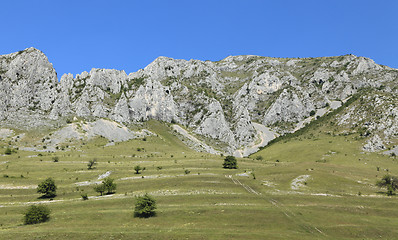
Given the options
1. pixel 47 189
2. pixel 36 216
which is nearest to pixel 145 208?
pixel 36 216

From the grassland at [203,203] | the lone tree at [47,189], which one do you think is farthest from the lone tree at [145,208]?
the lone tree at [47,189]

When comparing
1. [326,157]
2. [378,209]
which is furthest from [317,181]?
[326,157]

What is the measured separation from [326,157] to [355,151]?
21.9 metres

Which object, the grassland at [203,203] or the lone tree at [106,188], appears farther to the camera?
the lone tree at [106,188]

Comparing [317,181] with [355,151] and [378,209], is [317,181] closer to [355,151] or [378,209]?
[378,209]

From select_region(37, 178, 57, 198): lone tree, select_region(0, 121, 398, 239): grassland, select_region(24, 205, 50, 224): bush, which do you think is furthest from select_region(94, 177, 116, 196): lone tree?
select_region(24, 205, 50, 224): bush

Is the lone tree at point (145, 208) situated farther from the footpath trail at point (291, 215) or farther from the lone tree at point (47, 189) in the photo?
the lone tree at point (47, 189)

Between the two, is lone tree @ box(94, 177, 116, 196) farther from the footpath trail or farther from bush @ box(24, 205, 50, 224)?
the footpath trail

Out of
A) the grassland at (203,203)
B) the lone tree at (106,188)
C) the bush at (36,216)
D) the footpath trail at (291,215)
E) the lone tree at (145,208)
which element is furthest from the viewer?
the lone tree at (106,188)

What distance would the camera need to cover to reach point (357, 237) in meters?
41.9

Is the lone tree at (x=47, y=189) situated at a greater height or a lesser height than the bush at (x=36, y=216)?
greater

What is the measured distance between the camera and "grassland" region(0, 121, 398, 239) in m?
43.1

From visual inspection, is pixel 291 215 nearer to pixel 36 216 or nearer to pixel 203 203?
pixel 203 203

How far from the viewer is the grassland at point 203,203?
43125 millimetres
